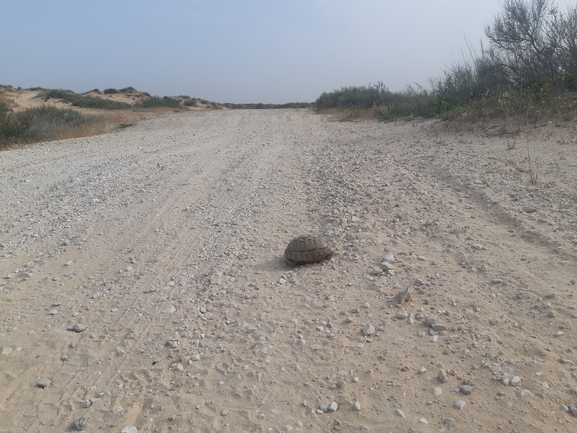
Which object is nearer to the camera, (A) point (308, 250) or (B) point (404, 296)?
(B) point (404, 296)

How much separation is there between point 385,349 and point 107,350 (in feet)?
6.86

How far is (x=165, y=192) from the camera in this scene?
730cm

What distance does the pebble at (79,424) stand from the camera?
2.67 metres

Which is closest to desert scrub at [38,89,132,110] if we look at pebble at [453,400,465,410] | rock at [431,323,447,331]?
rock at [431,323,447,331]

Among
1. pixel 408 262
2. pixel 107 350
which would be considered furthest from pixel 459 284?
pixel 107 350

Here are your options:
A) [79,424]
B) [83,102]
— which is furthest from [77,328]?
[83,102]

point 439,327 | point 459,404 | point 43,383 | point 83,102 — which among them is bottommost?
point 43,383

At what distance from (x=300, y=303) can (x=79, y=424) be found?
186 cm

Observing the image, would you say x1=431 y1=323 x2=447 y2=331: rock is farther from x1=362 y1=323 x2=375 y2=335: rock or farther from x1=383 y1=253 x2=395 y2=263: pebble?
x1=383 y1=253 x2=395 y2=263: pebble

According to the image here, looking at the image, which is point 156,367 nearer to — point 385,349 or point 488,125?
point 385,349

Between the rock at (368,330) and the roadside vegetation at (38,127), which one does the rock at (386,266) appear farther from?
the roadside vegetation at (38,127)

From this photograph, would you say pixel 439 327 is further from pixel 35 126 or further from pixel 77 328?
pixel 35 126

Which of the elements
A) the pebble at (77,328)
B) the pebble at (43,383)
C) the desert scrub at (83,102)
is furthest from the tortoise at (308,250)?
the desert scrub at (83,102)

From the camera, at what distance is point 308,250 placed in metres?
4.40
